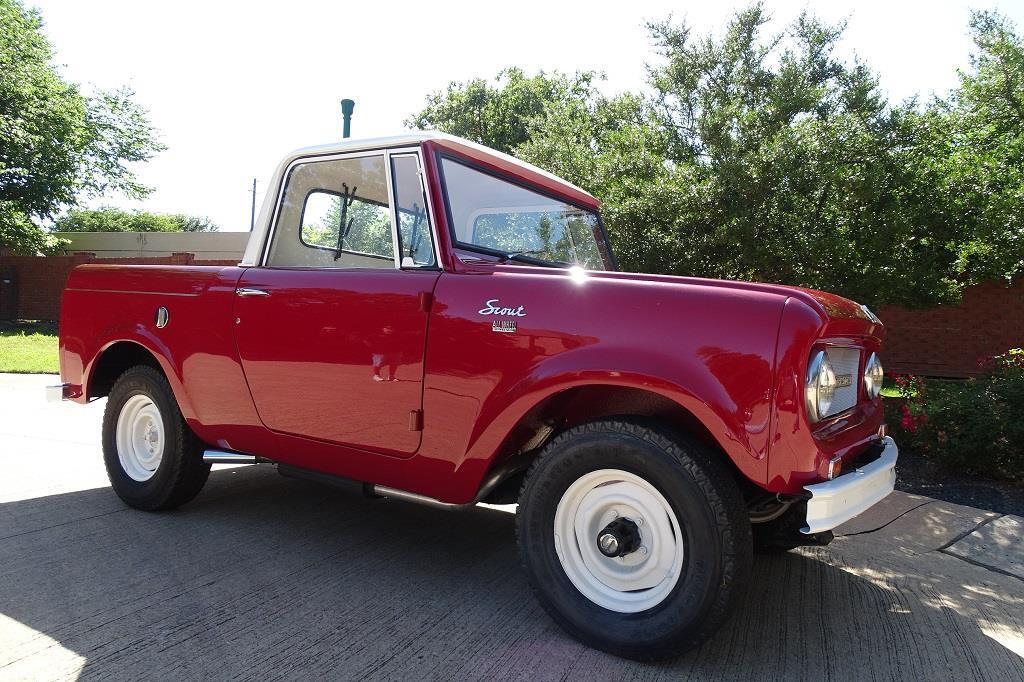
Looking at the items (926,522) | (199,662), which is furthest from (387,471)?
(926,522)

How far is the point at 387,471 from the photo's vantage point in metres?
3.17

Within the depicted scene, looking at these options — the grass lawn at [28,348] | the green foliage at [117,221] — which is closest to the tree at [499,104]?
the grass lawn at [28,348]

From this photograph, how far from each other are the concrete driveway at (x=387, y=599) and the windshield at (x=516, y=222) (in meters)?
1.57

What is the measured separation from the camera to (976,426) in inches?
223

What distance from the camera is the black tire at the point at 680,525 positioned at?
2.39 meters

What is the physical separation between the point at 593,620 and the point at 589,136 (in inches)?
401

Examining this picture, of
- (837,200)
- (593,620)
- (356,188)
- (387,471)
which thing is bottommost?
→ (593,620)

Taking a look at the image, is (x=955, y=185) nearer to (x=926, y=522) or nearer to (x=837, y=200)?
(x=837, y=200)

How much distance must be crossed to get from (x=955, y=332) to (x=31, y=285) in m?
26.2

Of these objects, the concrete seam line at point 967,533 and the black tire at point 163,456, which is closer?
the black tire at point 163,456

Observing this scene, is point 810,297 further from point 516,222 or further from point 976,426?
point 976,426

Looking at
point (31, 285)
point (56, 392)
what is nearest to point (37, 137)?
point (31, 285)

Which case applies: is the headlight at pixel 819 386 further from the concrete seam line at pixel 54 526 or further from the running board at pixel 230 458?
the concrete seam line at pixel 54 526

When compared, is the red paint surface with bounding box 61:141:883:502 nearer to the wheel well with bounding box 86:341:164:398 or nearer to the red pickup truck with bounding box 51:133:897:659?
the red pickup truck with bounding box 51:133:897:659
